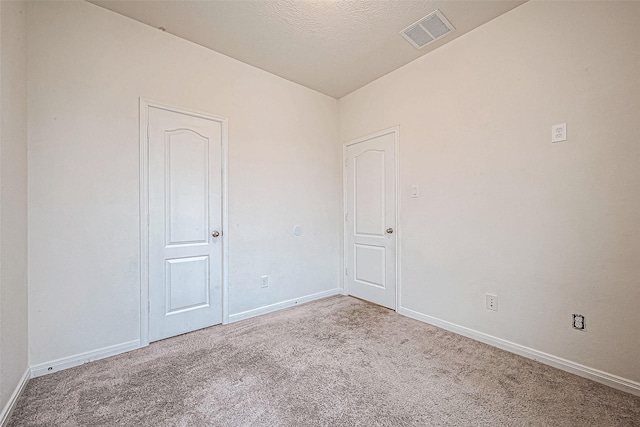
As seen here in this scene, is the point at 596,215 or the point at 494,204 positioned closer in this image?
the point at 596,215

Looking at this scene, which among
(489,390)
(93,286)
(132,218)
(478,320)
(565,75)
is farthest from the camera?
(478,320)

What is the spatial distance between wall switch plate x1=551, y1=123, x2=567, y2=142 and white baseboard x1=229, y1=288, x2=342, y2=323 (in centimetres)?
275

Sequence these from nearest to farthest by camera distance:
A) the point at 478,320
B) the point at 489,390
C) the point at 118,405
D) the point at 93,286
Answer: the point at 118,405 → the point at 489,390 → the point at 93,286 → the point at 478,320

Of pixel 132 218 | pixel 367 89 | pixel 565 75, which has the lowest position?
pixel 132 218

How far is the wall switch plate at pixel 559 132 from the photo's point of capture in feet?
6.12

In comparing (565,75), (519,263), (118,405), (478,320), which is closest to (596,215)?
(519,263)

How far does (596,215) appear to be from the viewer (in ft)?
5.72

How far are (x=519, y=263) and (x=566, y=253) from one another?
30 cm

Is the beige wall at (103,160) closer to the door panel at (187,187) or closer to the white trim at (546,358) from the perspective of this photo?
the door panel at (187,187)

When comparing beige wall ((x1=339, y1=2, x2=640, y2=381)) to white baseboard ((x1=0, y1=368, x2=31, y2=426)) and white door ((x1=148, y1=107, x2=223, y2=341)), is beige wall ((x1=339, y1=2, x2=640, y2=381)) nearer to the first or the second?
white door ((x1=148, y1=107, x2=223, y2=341))

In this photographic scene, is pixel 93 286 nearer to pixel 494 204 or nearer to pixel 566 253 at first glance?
pixel 494 204

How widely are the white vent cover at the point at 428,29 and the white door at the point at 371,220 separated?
882mm

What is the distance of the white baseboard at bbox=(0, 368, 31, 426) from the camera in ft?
4.55

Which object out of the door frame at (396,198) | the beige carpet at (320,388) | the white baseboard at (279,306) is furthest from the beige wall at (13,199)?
the door frame at (396,198)
